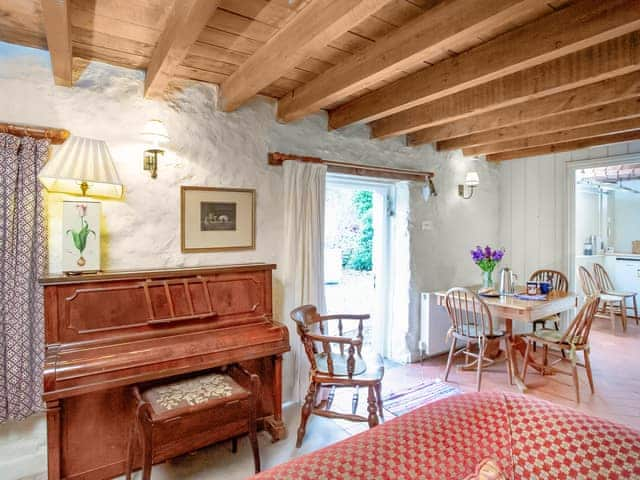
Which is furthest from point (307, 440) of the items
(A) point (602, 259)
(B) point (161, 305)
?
(A) point (602, 259)

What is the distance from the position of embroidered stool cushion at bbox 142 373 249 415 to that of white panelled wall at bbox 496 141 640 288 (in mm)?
3939

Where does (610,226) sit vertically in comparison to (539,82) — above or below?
below

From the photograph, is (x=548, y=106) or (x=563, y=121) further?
(x=563, y=121)

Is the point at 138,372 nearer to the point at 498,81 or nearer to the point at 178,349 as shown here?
the point at 178,349

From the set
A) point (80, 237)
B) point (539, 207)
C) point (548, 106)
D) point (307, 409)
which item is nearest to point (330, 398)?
point (307, 409)

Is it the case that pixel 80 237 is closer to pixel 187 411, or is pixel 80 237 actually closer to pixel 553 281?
pixel 187 411

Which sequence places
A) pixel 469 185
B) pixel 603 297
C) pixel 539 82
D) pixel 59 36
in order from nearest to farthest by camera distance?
pixel 59 36, pixel 539 82, pixel 469 185, pixel 603 297

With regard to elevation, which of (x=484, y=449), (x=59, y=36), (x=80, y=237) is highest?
(x=59, y=36)

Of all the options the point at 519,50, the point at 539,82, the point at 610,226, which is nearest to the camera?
the point at 519,50

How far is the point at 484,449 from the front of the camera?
1.21 metres

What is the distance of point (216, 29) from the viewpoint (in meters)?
1.87

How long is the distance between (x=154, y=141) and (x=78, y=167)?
0.48 m

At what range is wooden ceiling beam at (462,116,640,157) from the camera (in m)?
3.03

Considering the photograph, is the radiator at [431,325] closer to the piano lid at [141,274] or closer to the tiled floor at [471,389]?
the tiled floor at [471,389]
